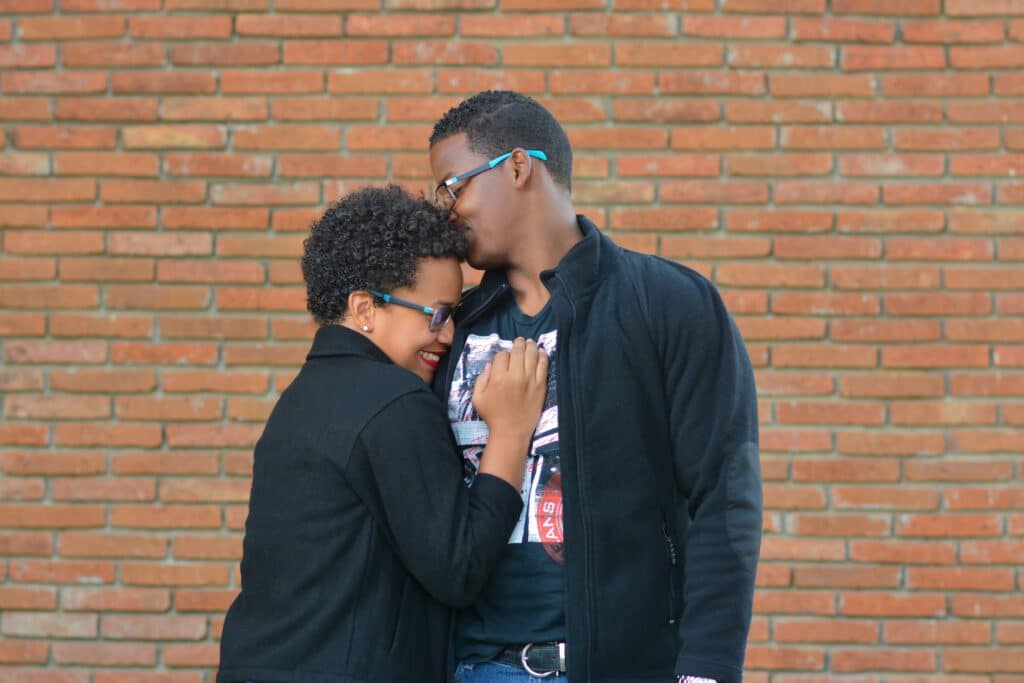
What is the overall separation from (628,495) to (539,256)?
560 mm

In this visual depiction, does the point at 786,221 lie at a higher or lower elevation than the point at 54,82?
lower

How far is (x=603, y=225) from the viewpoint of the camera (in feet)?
13.5

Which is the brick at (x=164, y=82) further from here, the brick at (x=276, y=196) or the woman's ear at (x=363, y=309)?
the woman's ear at (x=363, y=309)

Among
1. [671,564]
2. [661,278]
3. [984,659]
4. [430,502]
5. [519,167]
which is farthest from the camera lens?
[984,659]

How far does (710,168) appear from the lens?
13.4ft

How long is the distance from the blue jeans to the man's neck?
730 mm

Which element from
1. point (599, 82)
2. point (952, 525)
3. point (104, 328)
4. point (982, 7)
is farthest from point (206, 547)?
point (982, 7)

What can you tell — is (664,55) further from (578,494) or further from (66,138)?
(578,494)


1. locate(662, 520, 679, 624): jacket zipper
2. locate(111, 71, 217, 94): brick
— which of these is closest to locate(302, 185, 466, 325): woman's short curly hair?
locate(662, 520, 679, 624): jacket zipper

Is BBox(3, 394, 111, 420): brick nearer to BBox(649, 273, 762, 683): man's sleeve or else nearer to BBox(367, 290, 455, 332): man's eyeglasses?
BBox(367, 290, 455, 332): man's eyeglasses

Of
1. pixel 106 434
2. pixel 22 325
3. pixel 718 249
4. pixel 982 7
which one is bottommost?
pixel 106 434

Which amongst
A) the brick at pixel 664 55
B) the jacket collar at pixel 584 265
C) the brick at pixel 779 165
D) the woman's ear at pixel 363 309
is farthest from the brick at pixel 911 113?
the woman's ear at pixel 363 309

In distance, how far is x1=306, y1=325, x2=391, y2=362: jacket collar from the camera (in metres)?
2.27

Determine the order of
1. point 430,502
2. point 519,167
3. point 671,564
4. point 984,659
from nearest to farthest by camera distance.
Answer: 1. point 430,502
2. point 671,564
3. point 519,167
4. point 984,659
